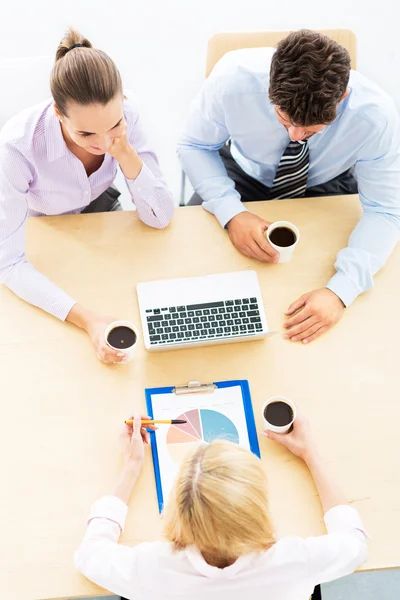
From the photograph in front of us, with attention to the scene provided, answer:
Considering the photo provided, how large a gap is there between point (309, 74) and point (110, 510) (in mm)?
1049

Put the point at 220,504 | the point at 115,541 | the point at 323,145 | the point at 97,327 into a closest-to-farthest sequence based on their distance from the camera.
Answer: the point at 220,504 → the point at 115,541 → the point at 97,327 → the point at 323,145

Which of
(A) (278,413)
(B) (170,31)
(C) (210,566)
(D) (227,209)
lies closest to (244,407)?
(A) (278,413)

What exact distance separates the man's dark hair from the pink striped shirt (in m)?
0.42

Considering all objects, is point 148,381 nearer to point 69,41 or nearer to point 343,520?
point 343,520

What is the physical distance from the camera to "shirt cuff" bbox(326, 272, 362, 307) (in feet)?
5.83

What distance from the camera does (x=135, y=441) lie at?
1.55m

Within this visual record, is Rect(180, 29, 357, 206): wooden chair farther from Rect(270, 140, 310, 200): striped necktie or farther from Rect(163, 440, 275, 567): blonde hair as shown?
Rect(163, 440, 275, 567): blonde hair

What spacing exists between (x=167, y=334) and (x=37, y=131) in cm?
59

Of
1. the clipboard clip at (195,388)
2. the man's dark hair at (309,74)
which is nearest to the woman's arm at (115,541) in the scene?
the clipboard clip at (195,388)

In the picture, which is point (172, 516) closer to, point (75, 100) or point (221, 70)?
point (75, 100)

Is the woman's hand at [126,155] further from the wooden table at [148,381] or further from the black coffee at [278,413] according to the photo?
the black coffee at [278,413]

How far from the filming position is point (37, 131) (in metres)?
1.69

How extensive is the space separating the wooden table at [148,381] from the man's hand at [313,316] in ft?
0.08

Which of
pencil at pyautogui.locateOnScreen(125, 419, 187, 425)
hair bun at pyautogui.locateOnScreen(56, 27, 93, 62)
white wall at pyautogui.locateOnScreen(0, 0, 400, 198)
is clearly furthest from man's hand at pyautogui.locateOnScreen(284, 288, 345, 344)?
white wall at pyautogui.locateOnScreen(0, 0, 400, 198)
